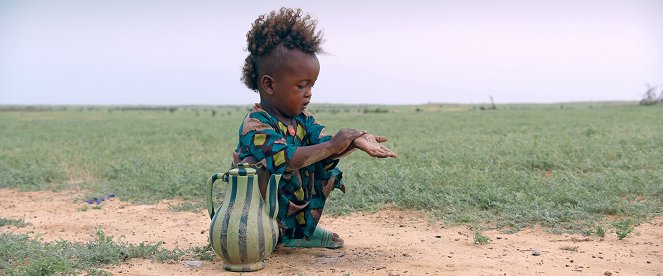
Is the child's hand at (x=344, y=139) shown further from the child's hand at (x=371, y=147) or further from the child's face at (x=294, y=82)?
the child's face at (x=294, y=82)

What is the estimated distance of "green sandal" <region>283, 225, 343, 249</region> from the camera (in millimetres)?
4469

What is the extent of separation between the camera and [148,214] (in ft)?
20.6

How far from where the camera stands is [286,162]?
12.6 feet

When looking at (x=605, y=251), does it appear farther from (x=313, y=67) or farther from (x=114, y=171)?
(x=114, y=171)

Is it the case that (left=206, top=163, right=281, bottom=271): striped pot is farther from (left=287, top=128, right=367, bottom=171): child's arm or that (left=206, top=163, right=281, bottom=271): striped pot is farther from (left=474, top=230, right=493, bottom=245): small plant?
(left=474, top=230, right=493, bottom=245): small plant

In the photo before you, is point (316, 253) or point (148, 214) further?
point (148, 214)

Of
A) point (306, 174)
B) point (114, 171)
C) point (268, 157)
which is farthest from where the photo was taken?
point (114, 171)

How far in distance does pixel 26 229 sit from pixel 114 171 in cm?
354

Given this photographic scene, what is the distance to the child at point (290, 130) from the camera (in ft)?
12.7

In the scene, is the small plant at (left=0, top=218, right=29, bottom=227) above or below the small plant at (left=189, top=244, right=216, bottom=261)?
below

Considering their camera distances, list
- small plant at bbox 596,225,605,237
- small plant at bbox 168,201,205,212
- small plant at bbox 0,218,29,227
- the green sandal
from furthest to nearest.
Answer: small plant at bbox 168,201,205,212 < small plant at bbox 0,218,29,227 < small plant at bbox 596,225,605,237 < the green sandal

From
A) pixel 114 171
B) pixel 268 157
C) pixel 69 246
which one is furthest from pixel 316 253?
pixel 114 171

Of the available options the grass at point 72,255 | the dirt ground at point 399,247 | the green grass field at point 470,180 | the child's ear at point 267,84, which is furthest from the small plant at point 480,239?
the grass at point 72,255

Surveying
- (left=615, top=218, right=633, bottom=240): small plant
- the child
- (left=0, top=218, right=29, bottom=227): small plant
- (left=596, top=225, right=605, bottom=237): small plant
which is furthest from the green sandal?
(left=0, top=218, right=29, bottom=227): small plant
